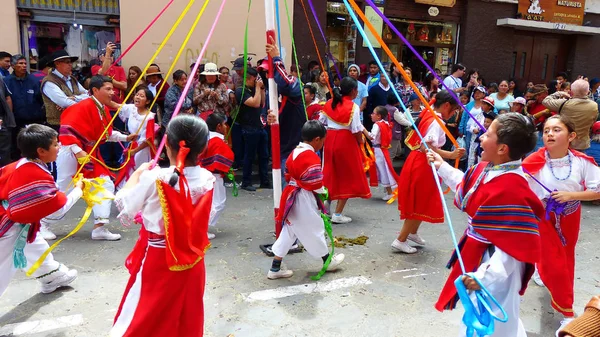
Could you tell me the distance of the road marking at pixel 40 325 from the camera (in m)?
3.11

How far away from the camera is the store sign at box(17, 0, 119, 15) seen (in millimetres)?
7996

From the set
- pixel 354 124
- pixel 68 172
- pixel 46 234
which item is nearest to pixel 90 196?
pixel 68 172

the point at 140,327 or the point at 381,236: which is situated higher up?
the point at 140,327

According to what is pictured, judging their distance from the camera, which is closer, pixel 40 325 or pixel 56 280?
pixel 40 325

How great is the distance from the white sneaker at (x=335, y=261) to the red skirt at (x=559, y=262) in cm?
163

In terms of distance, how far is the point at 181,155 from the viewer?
7.77ft

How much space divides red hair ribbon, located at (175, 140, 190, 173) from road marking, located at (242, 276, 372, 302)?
64.6 inches

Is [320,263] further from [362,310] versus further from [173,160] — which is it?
[173,160]

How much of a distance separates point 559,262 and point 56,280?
3.71m

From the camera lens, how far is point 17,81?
6.69m

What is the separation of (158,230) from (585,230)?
5403mm

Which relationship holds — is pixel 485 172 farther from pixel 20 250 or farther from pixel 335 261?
pixel 20 250

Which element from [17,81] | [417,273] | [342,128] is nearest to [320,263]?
[417,273]

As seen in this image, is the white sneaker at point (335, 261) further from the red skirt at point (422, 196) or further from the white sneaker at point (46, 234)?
the white sneaker at point (46, 234)
